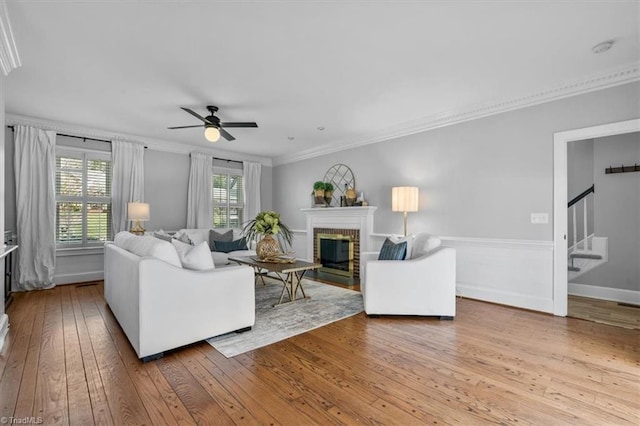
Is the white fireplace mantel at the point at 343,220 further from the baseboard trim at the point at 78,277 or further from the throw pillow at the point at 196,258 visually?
the baseboard trim at the point at 78,277

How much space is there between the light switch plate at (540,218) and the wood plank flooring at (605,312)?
111 centimetres

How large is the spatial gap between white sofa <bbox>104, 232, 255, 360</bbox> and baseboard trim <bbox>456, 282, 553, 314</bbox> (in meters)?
3.05

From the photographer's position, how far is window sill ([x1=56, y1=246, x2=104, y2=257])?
201 inches

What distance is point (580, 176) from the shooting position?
469cm

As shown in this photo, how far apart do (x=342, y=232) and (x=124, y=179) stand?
409 centimetres

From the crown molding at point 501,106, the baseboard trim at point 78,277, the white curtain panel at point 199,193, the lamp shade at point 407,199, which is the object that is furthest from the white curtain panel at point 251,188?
the lamp shade at point 407,199

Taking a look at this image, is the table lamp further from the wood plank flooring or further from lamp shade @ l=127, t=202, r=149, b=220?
the wood plank flooring

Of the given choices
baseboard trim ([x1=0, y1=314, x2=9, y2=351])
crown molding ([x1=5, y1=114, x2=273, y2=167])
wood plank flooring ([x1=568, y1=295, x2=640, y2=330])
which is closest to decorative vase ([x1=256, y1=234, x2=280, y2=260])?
baseboard trim ([x1=0, y1=314, x2=9, y2=351])

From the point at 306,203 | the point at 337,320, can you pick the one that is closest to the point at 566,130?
the point at 337,320

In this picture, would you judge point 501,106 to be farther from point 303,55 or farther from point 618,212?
point 303,55

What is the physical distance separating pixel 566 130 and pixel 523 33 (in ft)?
5.27

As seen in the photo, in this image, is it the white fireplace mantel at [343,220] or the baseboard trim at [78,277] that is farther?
the white fireplace mantel at [343,220]

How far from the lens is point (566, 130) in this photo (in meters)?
3.54

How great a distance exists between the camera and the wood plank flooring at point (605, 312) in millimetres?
3337
